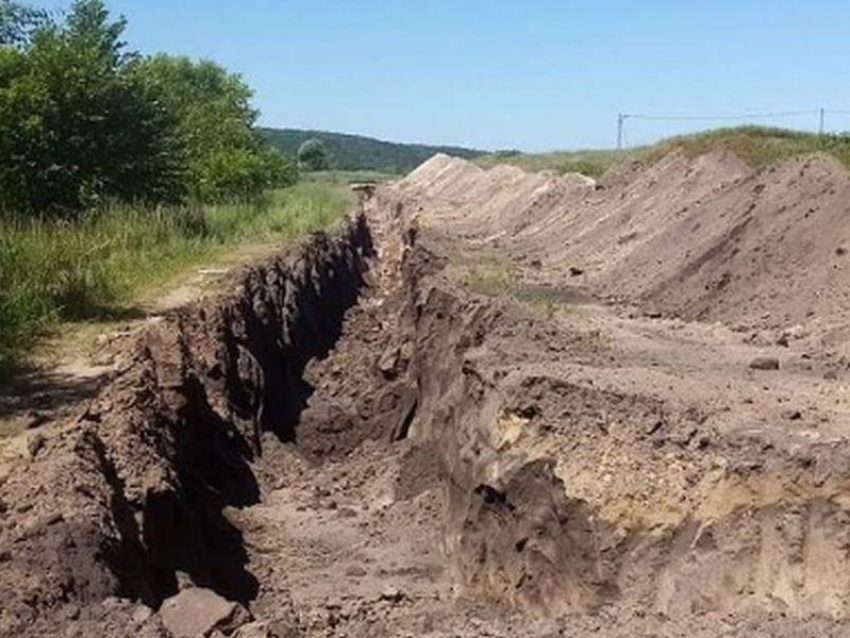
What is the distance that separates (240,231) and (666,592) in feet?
72.3

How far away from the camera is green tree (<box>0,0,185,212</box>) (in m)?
22.2

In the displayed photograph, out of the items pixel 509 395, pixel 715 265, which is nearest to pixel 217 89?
pixel 715 265

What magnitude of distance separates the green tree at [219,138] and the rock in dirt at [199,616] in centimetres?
2052

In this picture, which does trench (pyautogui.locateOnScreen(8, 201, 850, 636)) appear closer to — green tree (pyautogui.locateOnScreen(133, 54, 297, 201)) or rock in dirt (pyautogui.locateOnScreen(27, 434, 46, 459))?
rock in dirt (pyautogui.locateOnScreen(27, 434, 46, 459))

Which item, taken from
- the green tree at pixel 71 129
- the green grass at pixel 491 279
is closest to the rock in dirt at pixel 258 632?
the green grass at pixel 491 279

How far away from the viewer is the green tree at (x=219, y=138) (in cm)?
3581

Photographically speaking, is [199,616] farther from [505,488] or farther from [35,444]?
[505,488]

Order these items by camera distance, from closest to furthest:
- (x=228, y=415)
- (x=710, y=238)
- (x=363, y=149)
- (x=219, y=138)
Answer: (x=228, y=415)
(x=710, y=238)
(x=219, y=138)
(x=363, y=149)

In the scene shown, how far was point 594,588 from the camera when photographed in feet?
28.2

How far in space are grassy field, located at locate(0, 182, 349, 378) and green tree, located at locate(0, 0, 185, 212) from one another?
86 cm

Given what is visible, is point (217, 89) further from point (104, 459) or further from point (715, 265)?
point (104, 459)

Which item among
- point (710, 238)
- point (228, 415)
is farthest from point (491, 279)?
point (228, 415)

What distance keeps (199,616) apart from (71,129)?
17582 millimetres

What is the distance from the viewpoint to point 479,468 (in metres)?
10.3
